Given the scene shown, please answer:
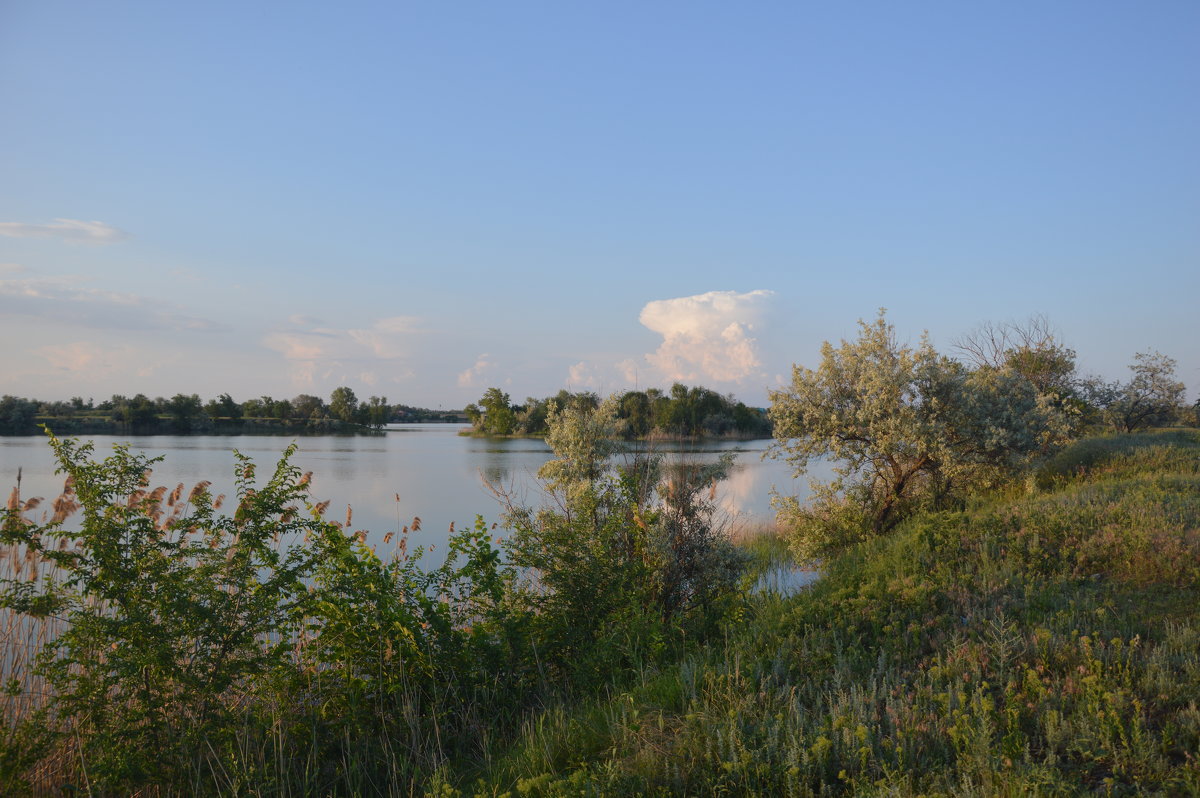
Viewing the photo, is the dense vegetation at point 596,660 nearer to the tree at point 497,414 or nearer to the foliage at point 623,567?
the foliage at point 623,567

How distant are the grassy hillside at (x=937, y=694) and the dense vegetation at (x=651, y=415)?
4979 millimetres

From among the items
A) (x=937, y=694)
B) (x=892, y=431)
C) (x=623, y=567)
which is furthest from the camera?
(x=892, y=431)

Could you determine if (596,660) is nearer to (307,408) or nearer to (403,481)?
(403,481)

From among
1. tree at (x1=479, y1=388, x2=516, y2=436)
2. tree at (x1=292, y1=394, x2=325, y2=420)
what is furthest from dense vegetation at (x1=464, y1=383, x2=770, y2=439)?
tree at (x1=292, y1=394, x2=325, y2=420)

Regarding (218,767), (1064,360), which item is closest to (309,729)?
(218,767)

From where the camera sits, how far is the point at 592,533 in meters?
9.02

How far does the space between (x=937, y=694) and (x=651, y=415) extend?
26.1 feet

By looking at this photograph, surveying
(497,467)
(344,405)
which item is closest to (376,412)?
(344,405)

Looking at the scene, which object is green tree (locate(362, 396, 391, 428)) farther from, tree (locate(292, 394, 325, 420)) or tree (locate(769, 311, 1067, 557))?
→ tree (locate(769, 311, 1067, 557))

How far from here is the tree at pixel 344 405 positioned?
3440 inches

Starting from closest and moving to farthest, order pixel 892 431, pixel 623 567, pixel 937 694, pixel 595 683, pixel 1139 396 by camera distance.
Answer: pixel 937 694 → pixel 595 683 → pixel 623 567 → pixel 892 431 → pixel 1139 396

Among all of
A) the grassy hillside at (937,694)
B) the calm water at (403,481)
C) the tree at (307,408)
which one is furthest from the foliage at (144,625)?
the tree at (307,408)

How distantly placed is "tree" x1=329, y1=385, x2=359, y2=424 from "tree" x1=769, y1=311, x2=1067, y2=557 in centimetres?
8183

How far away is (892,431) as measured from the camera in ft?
43.9
